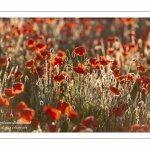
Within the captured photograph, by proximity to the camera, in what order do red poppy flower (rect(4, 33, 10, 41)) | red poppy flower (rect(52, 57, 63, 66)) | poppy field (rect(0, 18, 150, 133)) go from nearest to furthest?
1. poppy field (rect(0, 18, 150, 133))
2. red poppy flower (rect(52, 57, 63, 66))
3. red poppy flower (rect(4, 33, 10, 41))

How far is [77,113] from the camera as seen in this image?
281cm

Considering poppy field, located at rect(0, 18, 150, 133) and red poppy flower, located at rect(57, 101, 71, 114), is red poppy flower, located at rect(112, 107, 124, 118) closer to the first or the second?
poppy field, located at rect(0, 18, 150, 133)

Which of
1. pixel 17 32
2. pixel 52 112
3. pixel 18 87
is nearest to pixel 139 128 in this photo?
pixel 52 112

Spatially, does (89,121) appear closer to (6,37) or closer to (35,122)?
(35,122)

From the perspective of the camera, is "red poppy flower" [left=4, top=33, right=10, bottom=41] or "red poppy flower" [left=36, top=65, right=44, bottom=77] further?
"red poppy flower" [left=4, top=33, right=10, bottom=41]

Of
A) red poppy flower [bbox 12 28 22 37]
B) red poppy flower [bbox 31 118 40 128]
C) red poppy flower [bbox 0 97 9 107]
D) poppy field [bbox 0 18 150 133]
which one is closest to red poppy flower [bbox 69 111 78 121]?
poppy field [bbox 0 18 150 133]

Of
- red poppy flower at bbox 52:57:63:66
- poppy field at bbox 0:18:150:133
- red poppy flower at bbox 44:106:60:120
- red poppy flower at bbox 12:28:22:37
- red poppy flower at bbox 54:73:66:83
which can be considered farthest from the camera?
red poppy flower at bbox 12:28:22:37

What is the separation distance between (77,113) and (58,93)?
21 cm

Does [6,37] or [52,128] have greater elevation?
[6,37]

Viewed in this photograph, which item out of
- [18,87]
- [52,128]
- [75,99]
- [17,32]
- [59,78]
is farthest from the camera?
[17,32]

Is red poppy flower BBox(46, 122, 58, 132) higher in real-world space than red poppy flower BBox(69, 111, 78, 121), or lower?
lower

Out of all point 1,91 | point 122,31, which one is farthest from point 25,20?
point 1,91

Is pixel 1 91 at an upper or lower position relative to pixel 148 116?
upper
